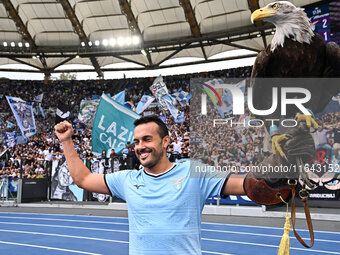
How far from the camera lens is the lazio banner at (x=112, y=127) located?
11.0 metres

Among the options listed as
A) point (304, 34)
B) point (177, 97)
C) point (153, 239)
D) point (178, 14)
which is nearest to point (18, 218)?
point (177, 97)

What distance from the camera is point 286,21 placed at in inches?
107

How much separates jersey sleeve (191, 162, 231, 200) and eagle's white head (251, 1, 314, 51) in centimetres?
99

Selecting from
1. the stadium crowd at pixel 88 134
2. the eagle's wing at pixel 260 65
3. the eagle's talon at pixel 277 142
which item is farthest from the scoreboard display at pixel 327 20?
the eagle's talon at pixel 277 142

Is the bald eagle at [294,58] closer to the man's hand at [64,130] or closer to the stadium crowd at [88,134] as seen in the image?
the stadium crowd at [88,134]

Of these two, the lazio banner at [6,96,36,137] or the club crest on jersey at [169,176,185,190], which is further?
the lazio banner at [6,96,36,137]

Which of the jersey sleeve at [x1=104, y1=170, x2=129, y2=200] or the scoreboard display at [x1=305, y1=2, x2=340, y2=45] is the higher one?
the scoreboard display at [x1=305, y1=2, x2=340, y2=45]

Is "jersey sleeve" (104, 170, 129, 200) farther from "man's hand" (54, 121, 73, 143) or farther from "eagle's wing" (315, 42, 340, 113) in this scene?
"eagle's wing" (315, 42, 340, 113)

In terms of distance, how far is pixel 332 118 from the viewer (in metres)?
3.49

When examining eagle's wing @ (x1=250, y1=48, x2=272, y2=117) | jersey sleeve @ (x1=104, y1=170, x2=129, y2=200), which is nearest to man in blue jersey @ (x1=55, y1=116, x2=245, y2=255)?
jersey sleeve @ (x1=104, y1=170, x2=129, y2=200)

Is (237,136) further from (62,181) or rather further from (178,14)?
(178,14)

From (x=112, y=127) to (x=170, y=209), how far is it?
8.79 metres

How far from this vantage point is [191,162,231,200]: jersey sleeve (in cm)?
249

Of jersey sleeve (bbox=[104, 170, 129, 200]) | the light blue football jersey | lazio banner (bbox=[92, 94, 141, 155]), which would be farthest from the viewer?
lazio banner (bbox=[92, 94, 141, 155])
